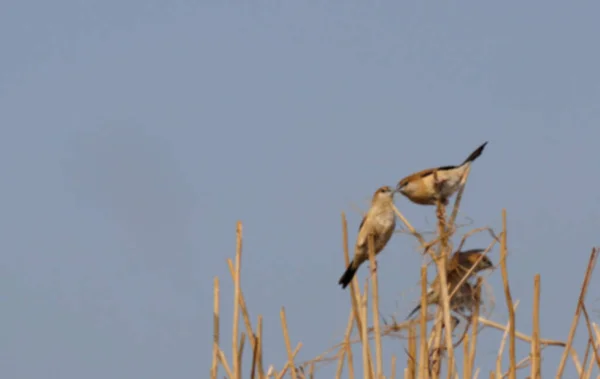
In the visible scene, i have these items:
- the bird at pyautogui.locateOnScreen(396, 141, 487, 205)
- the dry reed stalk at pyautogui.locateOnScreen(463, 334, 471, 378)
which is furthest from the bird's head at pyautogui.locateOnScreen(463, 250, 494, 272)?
the bird at pyautogui.locateOnScreen(396, 141, 487, 205)

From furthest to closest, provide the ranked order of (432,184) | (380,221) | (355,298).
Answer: (380,221) → (432,184) → (355,298)

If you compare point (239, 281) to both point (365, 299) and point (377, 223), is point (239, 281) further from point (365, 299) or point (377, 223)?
point (377, 223)

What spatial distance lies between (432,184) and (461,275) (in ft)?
2.62

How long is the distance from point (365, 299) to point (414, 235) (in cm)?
34

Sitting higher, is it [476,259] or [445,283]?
[476,259]

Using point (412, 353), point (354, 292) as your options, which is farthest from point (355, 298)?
point (412, 353)

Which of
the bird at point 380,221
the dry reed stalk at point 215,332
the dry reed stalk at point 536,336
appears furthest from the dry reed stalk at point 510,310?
the bird at point 380,221

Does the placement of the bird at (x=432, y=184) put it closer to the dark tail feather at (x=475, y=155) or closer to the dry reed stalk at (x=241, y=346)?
the dark tail feather at (x=475, y=155)

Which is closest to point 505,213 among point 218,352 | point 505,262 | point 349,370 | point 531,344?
point 505,262

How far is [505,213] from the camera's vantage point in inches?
144

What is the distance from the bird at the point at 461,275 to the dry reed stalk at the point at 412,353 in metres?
0.10

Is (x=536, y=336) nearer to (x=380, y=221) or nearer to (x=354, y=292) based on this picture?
(x=354, y=292)

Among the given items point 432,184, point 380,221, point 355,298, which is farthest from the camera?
point 380,221

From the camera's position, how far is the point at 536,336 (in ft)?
11.9
